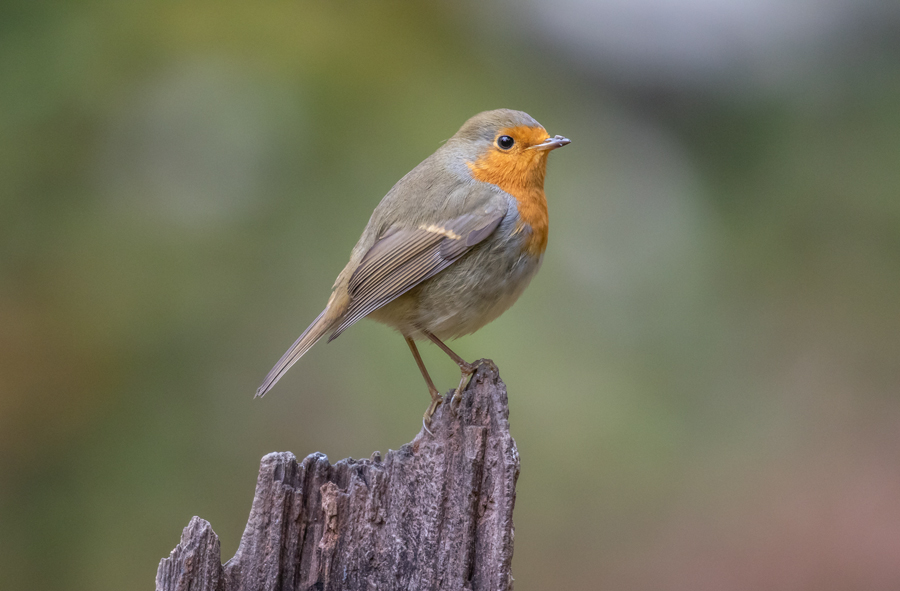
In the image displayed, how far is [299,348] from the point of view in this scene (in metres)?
3.12

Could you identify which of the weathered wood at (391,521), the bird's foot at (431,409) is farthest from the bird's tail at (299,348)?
the weathered wood at (391,521)

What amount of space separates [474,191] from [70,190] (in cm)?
196

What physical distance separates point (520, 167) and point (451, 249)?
0.55 meters

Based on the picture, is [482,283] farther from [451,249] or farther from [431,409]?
[431,409]

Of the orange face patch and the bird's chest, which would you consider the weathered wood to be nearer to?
the bird's chest

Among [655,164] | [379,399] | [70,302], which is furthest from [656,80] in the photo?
[70,302]

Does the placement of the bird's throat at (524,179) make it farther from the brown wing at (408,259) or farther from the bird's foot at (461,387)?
the bird's foot at (461,387)

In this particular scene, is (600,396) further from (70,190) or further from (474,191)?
(70,190)

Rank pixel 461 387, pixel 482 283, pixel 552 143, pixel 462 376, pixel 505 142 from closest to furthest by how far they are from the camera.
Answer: pixel 461 387
pixel 462 376
pixel 482 283
pixel 552 143
pixel 505 142

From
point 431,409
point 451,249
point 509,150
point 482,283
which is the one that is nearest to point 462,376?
point 431,409

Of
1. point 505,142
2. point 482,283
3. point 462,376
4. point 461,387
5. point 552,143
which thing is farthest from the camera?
point 505,142

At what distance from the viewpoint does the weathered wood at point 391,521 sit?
7.59 feet

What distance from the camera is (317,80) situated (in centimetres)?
411

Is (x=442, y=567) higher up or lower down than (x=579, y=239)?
lower down
